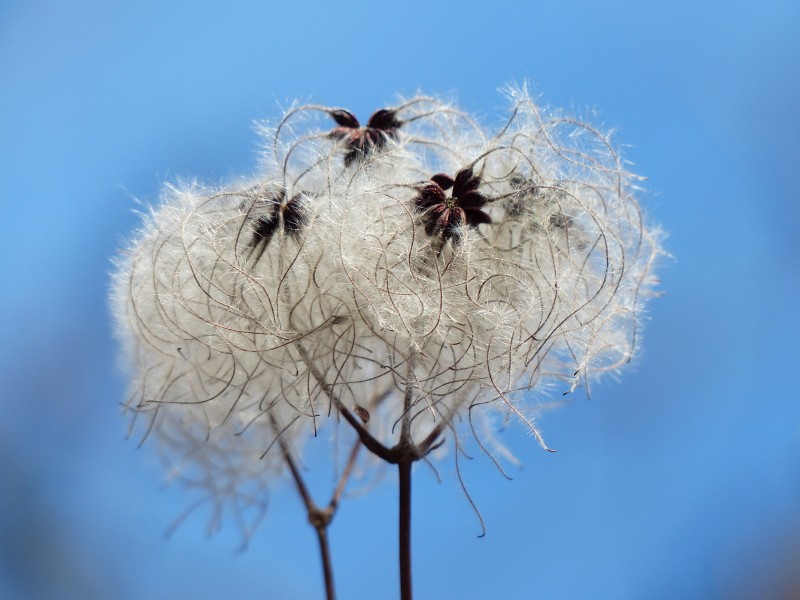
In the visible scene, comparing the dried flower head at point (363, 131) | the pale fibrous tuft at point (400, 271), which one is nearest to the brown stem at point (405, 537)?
the pale fibrous tuft at point (400, 271)

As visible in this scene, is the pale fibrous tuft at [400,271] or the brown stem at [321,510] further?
the brown stem at [321,510]

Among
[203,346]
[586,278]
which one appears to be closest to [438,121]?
[586,278]

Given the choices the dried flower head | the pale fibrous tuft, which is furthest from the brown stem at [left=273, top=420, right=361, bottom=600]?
the dried flower head

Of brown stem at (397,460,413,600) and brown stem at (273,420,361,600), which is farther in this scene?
brown stem at (273,420,361,600)

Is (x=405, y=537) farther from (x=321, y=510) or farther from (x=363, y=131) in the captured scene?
(x=363, y=131)

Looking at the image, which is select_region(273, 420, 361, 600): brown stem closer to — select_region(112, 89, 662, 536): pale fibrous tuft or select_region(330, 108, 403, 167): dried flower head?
select_region(112, 89, 662, 536): pale fibrous tuft

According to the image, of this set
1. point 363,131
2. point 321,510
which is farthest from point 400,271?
point 321,510

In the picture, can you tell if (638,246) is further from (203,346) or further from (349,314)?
(203,346)

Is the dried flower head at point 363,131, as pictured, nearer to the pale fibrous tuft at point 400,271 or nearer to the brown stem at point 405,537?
the pale fibrous tuft at point 400,271
